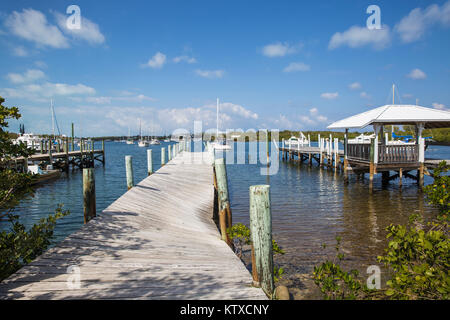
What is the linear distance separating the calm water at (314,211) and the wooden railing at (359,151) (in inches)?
77.3

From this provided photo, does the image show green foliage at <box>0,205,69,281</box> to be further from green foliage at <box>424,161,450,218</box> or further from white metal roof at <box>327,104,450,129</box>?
white metal roof at <box>327,104,450,129</box>

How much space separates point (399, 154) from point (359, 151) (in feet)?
8.16

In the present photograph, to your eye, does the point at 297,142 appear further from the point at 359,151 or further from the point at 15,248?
the point at 15,248

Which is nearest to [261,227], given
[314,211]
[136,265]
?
[136,265]

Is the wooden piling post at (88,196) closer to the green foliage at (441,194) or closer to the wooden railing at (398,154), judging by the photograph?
the green foliage at (441,194)

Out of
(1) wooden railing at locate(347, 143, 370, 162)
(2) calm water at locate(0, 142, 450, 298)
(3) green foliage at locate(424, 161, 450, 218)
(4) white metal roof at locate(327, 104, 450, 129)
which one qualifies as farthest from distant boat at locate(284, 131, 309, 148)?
(3) green foliage at locate(424, 161, 450, 218)

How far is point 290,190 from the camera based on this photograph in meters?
18.0

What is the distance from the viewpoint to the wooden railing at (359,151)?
679 inches

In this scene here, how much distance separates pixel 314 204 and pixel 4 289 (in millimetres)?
12863

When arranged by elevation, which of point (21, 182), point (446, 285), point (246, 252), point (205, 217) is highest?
point (21, 182)

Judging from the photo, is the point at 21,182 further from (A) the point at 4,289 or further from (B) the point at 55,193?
(B) the point at 55,193

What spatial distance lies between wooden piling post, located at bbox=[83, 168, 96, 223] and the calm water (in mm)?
2215

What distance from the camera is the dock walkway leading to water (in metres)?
3.41
